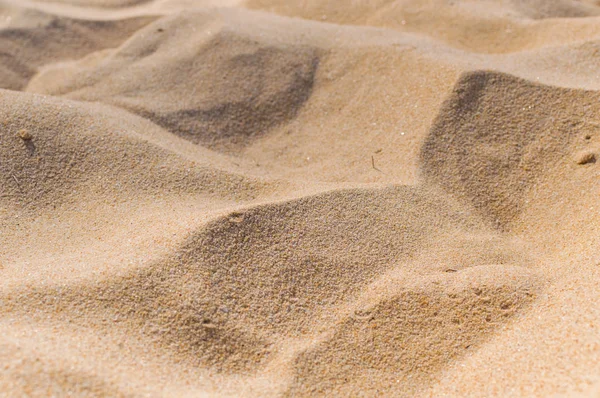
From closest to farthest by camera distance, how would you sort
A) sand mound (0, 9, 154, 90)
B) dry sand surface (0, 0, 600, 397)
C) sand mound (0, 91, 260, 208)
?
dry sand surface (0, 0, 600, 397), sand mound (0, 91, 260, 208), sand mound (0, 9, 154, 90)

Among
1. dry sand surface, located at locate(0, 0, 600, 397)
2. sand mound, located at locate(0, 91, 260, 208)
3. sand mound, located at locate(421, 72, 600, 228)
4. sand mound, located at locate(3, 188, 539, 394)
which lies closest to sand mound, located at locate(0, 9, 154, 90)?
dry sand surface, located at locate(0, 0, 600, 397)

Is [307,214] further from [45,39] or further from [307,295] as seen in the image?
[45,39]

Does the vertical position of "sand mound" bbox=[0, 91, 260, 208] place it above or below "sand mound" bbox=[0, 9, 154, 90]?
above

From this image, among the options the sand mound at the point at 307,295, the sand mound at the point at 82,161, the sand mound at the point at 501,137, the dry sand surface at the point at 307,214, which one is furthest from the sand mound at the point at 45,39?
the sand mound at the point at 501,137

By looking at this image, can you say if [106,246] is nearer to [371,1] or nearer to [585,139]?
[585,139]

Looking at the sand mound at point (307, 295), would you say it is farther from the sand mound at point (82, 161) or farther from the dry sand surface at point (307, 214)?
the sand mound at point (82, 161)

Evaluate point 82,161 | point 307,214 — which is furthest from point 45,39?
point 307,214

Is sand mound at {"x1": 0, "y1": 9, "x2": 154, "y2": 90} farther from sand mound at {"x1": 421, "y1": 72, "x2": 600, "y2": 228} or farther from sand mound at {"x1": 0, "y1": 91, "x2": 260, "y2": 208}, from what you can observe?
sand mound at {"x1": 421, "y1": 72, "x2": 600, "y2": 228}

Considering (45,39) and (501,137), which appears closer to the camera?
(501,137)
